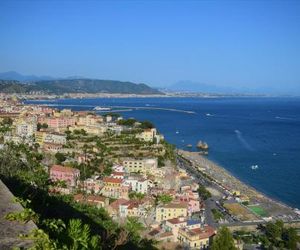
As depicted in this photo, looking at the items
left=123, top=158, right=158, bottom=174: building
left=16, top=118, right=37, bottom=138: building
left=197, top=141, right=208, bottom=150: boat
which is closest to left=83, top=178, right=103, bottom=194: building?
left=123, top=158, right=158, bottom=174: building

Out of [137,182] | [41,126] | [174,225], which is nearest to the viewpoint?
[174,225]

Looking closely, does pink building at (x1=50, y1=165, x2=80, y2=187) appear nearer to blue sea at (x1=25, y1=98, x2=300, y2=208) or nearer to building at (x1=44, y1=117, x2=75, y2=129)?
building at (x1=44, y1=117, x2=75, y2=129)

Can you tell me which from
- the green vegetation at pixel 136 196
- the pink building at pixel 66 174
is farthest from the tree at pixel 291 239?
the pink building at pixel 66 174

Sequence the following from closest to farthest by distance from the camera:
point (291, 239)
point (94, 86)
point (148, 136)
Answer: point (291, 239), point (148, 136), point (94, 86)

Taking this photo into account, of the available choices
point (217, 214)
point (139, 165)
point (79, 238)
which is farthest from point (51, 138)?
point (79, 238)

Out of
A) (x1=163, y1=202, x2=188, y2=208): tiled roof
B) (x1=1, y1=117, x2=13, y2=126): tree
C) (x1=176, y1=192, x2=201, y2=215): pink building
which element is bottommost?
(x1=176, y1=192, x2=201, y2=215): pink building

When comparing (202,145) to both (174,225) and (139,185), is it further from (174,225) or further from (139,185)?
(174,225)

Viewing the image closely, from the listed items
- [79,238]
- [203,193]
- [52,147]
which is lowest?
[203,193]
